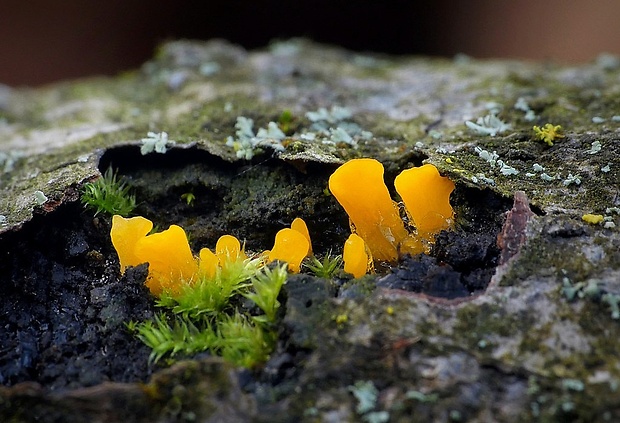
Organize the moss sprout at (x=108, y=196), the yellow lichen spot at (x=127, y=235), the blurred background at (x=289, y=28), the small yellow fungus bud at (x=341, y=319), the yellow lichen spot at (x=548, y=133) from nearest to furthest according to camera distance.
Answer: the small yellow fungus bud at (x=341, y=319)
the yellow lichen spot at (x=127, y=235)
the moss sprout at (x=108, y=196)
the yellow lichen spot at (x=548, y=133)
the blurred background at (x=289, y=28)

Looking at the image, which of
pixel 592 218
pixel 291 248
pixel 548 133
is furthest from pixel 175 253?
pixel 548 133

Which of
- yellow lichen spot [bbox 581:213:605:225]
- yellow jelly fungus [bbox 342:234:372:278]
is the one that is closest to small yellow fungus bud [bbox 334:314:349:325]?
yellow jelly fungus [bbox 342:234:372:278]

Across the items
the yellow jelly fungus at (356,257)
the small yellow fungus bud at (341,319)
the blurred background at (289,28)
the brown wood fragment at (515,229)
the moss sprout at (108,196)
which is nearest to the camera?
the small yellow fungus bud at (341,319)

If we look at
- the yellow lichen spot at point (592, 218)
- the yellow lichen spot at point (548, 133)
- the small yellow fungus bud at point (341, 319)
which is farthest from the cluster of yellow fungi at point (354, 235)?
the yellow lichen spot at point (548, 133)

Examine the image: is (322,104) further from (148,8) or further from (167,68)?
(148,8)

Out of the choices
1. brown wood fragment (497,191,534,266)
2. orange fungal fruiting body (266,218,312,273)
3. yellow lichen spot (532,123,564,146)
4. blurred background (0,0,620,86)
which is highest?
blurred background (0,0,620,86)

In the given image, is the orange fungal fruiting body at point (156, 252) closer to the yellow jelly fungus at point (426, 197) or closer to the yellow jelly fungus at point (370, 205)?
the yellow jelly fungus at point (370, 205)

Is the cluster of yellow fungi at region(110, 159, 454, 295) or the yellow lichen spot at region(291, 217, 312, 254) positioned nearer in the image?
the cluster of yellow fungi at region(110, 159, 454, 295)

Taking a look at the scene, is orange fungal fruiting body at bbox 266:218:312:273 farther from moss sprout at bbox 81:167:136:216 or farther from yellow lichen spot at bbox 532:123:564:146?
yellow lichen spot at bbox 532:123:564:146

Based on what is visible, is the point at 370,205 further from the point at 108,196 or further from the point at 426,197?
the point at 108,196
